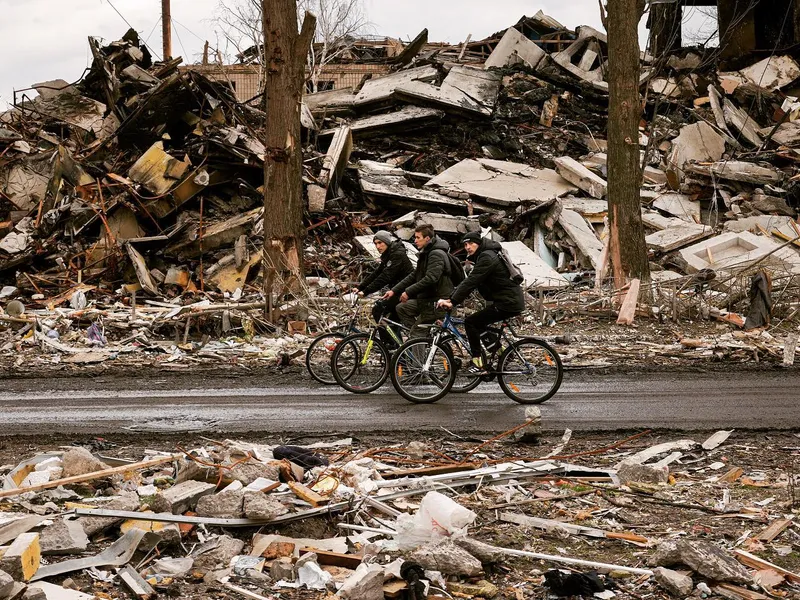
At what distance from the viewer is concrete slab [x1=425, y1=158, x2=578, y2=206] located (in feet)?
70.1

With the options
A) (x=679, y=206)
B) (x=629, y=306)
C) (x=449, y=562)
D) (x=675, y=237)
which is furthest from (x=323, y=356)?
(x=679, y=206)

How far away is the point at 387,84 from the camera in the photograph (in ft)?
84.6

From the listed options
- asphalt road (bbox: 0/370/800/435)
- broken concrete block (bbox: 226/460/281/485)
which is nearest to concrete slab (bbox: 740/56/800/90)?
asphalt road (bbox: 0/370/800/435)

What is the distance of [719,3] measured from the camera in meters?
30.2

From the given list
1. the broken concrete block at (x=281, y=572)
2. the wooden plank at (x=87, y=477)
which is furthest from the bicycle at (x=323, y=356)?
the broken concrete block at (x=281, y=572)

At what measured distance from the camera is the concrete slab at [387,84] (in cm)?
2531

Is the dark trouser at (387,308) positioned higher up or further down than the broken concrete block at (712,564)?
higher up

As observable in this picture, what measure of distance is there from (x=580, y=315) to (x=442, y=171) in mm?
8493

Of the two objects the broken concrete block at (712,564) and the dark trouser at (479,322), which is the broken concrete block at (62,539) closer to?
the broken concrete block at (712,564)

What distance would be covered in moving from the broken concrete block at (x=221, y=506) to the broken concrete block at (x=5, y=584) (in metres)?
1.53

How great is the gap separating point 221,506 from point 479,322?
5.22 meters

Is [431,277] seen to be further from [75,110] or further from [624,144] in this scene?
[75,110]

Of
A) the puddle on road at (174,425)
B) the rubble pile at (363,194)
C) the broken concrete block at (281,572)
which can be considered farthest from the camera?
the rubble pile at (363,194)

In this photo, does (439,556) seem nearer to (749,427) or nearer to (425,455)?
(425,455)
